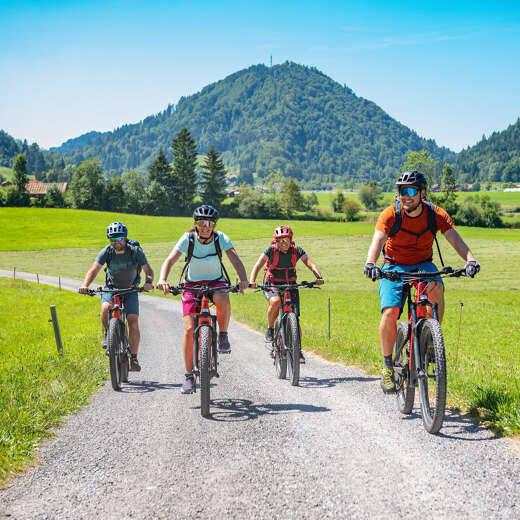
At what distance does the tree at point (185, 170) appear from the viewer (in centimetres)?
11864

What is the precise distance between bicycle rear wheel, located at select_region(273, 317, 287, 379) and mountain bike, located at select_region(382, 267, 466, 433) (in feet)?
8.83

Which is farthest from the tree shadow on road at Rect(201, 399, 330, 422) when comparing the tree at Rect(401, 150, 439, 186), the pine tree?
the pine tree

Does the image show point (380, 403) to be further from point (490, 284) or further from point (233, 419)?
point (490, 284)

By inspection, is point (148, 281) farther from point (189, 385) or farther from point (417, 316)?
point (417, 316)

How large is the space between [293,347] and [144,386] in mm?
2564

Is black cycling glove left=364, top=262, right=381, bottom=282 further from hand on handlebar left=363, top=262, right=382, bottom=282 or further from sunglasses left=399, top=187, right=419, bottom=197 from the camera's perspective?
sunglasses left=399, top=187, right=419, bottom=197

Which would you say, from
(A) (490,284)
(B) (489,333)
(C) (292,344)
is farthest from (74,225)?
(C) (292,344)

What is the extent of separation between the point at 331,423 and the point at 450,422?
1.24 meters

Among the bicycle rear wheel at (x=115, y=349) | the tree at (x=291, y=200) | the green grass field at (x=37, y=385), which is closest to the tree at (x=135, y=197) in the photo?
the tree at (x=291, y=200)

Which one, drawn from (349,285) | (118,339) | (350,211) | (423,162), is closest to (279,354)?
(118,339)

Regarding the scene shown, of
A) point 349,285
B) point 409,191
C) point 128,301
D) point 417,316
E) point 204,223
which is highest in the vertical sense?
point 409,191

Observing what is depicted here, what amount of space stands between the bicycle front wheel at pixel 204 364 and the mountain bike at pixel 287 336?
1.90 meters

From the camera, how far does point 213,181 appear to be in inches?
4734

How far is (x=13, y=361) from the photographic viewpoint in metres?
10.8
